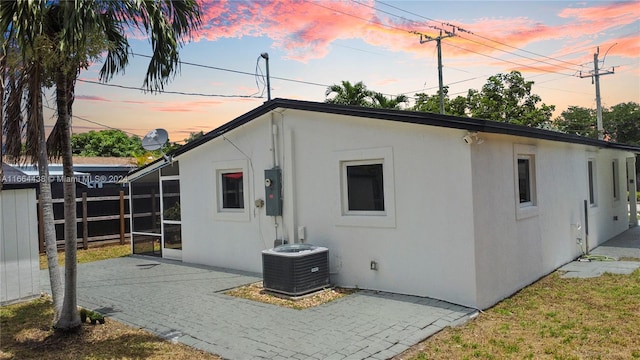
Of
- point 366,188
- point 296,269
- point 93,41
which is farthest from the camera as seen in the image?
point 366,188

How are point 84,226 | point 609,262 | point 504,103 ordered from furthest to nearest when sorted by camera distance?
1. point 504,103
2. point 84,226
3. point 609,262

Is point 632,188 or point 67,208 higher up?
point 67,208

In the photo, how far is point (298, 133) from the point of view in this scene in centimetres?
839

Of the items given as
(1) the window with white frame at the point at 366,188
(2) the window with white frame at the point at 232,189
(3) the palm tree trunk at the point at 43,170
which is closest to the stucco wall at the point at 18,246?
(3) the palm tree trunk at the point at 43,170

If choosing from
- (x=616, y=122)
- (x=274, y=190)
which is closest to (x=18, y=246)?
(x=274, y=190)

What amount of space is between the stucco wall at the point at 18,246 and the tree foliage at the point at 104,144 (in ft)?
111

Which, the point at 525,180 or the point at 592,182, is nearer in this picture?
the point at 525,180

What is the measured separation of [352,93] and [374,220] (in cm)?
1610

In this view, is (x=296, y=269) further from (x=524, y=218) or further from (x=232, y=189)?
(x=524, y=218)

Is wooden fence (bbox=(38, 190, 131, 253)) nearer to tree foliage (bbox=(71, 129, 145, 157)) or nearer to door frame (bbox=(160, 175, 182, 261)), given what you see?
door frame (bbox=(160, 175, 182, 261))

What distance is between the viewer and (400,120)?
670cm

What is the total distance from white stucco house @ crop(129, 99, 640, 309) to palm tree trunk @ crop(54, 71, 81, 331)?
380 cm

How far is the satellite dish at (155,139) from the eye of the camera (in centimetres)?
1128

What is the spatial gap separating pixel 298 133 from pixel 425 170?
2745 mm
